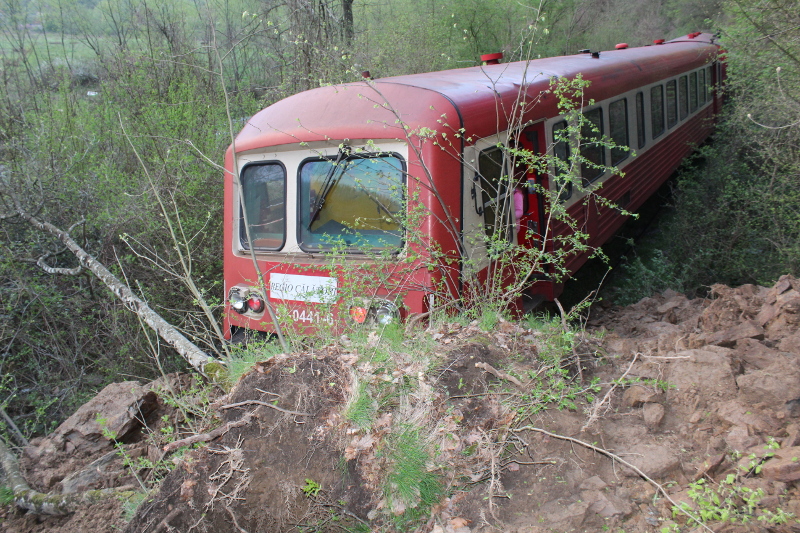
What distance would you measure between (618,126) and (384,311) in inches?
179

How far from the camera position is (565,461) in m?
2.61

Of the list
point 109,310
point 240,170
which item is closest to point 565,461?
point 240,170

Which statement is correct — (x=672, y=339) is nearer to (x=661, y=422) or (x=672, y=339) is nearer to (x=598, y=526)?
(x=661, y=422)

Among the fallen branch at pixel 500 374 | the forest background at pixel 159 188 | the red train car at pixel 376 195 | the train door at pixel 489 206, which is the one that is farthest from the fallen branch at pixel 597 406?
the forest background at pixel 159 188

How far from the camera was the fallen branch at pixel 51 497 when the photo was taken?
3.16 meters

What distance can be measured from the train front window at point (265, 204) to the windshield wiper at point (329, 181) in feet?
1.06

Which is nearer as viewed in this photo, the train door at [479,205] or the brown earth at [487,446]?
the brown earth at [487,446]

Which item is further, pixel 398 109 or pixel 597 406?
pixel 398 109

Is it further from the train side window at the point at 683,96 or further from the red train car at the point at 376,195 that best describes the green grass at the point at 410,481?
the train side window at the point at 683,96

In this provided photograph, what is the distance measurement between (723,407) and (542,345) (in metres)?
1.01

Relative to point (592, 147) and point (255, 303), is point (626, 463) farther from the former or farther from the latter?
point (592, 147)

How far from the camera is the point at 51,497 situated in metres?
3.29

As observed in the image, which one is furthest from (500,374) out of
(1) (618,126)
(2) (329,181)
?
(1) (618,126)

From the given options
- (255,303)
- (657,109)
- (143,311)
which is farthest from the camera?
(657,109)
